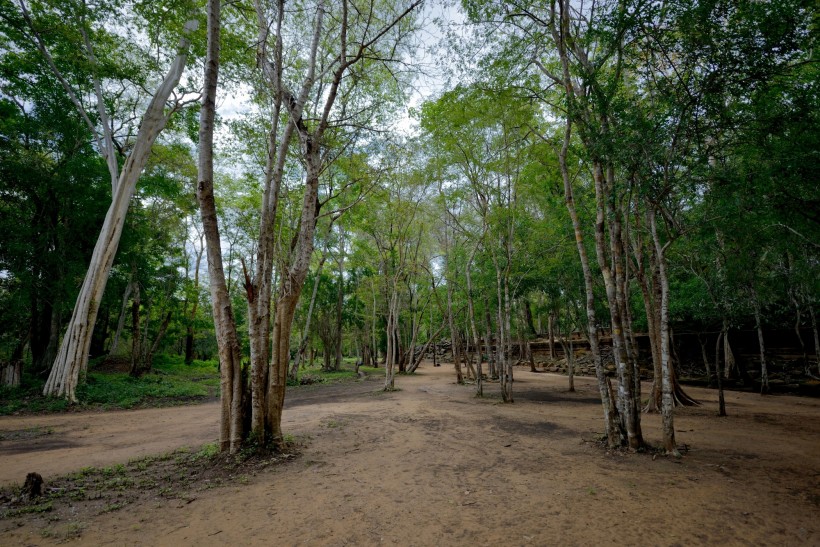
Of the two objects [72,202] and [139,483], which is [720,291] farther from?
[72,202]

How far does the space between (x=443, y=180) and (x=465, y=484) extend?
13.3m

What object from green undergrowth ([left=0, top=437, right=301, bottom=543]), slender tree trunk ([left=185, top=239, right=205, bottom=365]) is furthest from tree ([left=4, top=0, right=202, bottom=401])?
slender tree trunk ([left=185, top=239, right=205, bottom=365])

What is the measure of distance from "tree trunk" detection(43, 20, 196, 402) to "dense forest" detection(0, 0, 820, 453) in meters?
0.08

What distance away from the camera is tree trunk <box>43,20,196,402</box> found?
39.4 ft

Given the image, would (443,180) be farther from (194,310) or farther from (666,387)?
(194,310)

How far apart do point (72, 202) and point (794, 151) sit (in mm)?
22583

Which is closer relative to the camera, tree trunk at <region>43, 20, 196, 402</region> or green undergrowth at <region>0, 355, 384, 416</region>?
green undergrowth at <region>0, 355, 384, 416</region>

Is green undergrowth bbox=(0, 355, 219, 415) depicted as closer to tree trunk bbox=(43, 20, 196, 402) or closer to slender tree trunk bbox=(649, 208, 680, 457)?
tree trunk bbox=(43, 20, 196, 402)

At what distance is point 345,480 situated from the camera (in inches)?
202

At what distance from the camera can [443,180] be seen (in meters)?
16.0

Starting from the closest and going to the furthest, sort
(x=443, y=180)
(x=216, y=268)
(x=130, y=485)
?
1. (x=130, y=485)
2. (x=216, y=268)
3. (x=443, y=180)

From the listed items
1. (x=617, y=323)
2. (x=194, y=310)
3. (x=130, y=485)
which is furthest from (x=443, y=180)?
(x=194, y=310)

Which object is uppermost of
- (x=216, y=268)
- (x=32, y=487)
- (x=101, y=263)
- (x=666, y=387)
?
(x=101, y=263)

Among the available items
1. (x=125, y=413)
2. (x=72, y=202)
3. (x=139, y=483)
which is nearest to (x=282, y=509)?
(x=139, y=483)
